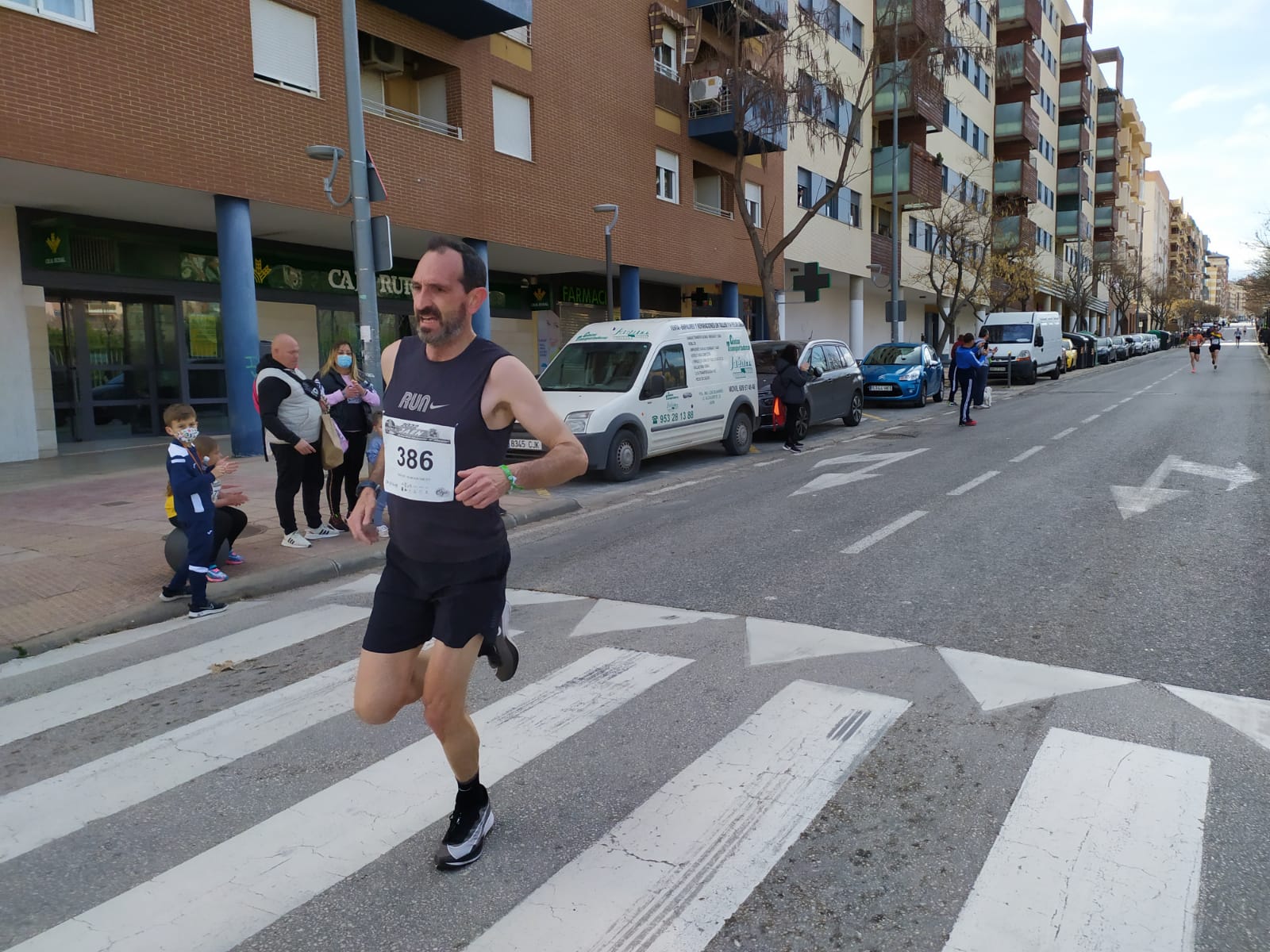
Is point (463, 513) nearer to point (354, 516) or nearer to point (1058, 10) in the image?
point (354, 516)

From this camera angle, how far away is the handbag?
800 cm

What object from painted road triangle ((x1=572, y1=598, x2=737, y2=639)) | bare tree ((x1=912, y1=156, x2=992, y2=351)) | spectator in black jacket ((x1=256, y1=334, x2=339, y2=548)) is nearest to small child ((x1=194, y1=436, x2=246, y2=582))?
spectator in black jacket ((x1=256, y1=334, x2=339, y2=548))

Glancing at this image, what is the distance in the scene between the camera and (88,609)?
6227 millimetres

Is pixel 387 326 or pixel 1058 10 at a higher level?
pixel 1058 10

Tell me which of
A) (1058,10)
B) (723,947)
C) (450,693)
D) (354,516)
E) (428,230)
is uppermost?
(1058,10)

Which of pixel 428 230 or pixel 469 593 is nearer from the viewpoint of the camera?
pixel 469 593

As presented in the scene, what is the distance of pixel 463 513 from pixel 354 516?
1.73 ft

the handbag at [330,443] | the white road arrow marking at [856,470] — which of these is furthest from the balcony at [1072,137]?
the handbag at [330,443]

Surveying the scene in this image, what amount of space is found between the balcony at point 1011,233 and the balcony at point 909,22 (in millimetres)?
8030

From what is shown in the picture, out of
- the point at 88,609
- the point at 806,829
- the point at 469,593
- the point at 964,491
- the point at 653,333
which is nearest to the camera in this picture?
the point at 469,593

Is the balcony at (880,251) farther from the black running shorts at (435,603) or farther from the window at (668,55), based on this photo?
the black running shorts at (435,603)

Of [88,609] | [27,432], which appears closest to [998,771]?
[88,609]

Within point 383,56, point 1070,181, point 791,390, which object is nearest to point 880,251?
point 791,390

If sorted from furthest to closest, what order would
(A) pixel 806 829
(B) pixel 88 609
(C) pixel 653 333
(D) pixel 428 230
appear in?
(D) pixel 428 230, (C) pixel 653 333, (B) pixel 88 609, (A) pixel 806 829
